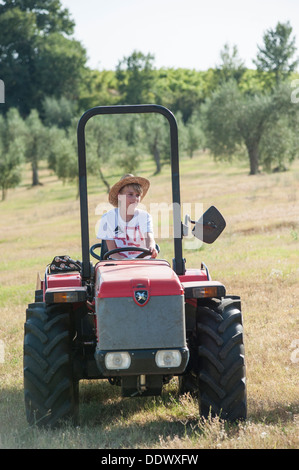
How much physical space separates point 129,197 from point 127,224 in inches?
9.3

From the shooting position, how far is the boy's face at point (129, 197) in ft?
18.0

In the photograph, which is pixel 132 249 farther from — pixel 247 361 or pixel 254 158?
pixel 254 158

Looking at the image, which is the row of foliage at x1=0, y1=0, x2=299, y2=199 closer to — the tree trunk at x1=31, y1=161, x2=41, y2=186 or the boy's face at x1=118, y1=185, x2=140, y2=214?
the tree trunk at x1=31, y1=161, x2=41, y2=186

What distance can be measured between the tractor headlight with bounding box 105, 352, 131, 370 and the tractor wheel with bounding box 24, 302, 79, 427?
508 mm

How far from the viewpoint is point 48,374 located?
14.9ft

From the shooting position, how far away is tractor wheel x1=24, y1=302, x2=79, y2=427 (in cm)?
455

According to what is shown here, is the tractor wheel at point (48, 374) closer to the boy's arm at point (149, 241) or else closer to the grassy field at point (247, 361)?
the grassy field at point (247, 361)

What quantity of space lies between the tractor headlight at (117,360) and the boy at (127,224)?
1.25 m

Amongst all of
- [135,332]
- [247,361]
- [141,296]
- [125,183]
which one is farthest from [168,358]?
[247,361]

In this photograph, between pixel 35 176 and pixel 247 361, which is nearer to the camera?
pixel 247 361

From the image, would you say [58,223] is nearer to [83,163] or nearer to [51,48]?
[83,163]

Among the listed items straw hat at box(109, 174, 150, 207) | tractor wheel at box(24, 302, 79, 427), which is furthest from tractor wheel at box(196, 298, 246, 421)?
straw hat at box(109, 174, 150, 207)
